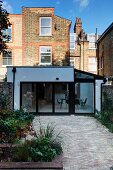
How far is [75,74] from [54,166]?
16929mm

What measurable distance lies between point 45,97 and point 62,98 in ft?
4.10

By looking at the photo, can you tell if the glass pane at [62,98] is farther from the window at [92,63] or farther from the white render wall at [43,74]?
the window at [92,63]

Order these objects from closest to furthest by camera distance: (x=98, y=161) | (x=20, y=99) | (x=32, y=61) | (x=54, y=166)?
(x=54, y=166) → (x=98, y=161) → (x=20, y=99) → (x=32, y=61)

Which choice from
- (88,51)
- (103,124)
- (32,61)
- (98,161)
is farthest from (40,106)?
(88,51)

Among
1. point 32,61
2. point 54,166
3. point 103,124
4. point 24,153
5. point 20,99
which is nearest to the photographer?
point 54,166

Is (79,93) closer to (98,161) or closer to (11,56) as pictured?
(11,56)

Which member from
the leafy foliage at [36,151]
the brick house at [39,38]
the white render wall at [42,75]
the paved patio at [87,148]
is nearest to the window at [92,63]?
the brick house at [39,38]

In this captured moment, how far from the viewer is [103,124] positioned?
18.6 m

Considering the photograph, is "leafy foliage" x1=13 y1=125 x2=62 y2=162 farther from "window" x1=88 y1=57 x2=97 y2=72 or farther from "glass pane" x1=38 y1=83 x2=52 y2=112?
"window" x1=88 y1=57 x2=97 y2=72

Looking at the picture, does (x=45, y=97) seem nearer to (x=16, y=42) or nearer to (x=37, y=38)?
(x=37, y=38)

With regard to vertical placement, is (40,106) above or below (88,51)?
below

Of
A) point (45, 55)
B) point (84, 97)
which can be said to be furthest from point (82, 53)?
point (84, 97)

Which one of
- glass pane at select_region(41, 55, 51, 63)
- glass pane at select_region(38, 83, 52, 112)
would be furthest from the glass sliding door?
glass pane at select_region(41, 55, 51, 63)

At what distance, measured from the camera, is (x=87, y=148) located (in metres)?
11.8
